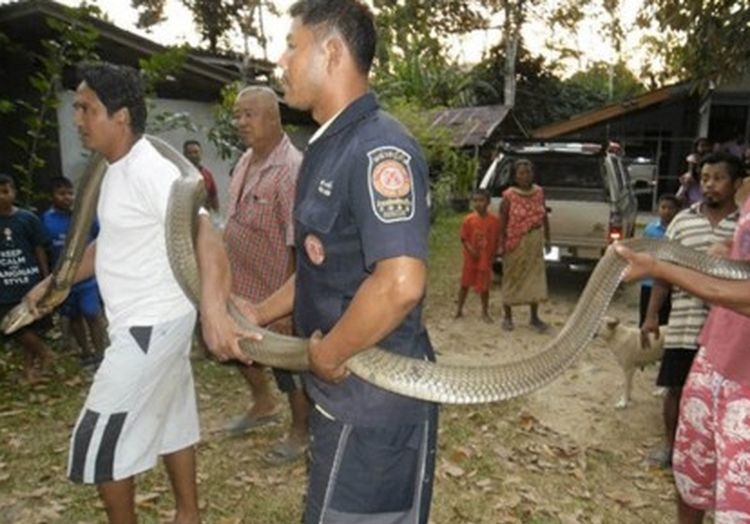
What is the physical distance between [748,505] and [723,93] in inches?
772

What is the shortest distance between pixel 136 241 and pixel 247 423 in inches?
89.5

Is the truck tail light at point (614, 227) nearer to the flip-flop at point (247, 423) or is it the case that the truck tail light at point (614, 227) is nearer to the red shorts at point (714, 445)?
the flip-flop at point (247, 423)

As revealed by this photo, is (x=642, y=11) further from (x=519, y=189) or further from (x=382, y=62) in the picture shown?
(x=382, y=62)

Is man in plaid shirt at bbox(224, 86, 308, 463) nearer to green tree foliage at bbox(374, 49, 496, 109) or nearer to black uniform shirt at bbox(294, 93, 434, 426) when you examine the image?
black uniform shirt at bbox(294, 93, 434, 426)

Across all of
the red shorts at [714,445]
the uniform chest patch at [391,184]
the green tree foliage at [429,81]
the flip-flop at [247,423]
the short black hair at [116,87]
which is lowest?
the flip-flop at [247,423]

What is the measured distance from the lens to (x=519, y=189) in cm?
752

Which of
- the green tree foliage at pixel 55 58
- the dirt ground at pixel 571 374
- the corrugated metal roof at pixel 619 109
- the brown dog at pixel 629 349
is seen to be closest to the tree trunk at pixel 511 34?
the corrugated metal roof at pixel 619 109

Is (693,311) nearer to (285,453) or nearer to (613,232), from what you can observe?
(285,453)

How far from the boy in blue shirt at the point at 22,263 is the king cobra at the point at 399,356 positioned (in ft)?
8.83

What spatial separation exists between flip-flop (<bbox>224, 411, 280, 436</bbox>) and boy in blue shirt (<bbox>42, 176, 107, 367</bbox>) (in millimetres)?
1941

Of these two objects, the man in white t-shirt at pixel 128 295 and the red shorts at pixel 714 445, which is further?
the man in white t-shirt at pixel 128 295

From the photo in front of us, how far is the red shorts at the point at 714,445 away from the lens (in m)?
2.17

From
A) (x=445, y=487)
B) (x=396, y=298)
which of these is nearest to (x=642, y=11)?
(x=445, y=487)

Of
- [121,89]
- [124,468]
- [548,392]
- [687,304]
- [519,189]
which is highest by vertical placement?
[121,89]
